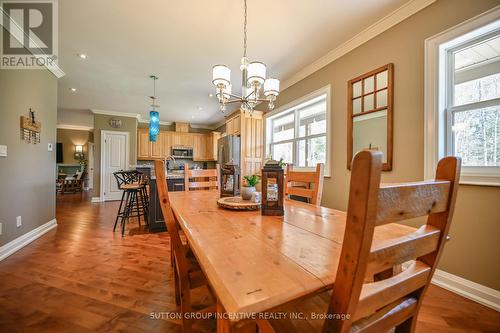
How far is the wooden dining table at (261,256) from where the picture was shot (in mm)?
437

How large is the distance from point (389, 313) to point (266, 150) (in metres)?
3.80

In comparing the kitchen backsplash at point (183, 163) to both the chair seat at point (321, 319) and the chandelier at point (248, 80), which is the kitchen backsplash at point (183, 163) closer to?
the chandelier at point (248, 80)

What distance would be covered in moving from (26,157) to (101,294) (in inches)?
88.0

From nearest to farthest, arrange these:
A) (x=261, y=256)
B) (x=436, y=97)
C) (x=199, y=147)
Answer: (x=261, y=256) → (x=436, y=97) → (x=199, y=147)

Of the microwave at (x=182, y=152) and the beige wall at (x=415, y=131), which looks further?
the microwave at (x=182, y=152)

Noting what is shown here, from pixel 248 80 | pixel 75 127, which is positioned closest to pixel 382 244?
pixel 248 80

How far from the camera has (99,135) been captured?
559cm

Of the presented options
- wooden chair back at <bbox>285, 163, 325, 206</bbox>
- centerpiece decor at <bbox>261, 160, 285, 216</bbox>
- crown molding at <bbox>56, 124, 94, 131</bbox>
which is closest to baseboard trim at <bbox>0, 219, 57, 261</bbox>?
centerpiece decor at <bbox>261, 160, 285, 216</bbox>

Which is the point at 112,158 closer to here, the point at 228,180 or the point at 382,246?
the point at 228,180

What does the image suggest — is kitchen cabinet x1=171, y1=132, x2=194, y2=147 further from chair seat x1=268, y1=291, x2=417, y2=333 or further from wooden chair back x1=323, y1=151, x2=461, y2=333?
wooden chair back x1=323, y1=151, x2=461, y2=333

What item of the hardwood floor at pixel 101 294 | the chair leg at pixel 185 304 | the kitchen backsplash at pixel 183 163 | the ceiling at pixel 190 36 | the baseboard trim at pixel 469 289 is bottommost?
the hardwood floor at pixel 101 294

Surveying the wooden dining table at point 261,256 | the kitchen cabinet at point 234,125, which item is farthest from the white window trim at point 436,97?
the kitchen cabinet at point 234,125

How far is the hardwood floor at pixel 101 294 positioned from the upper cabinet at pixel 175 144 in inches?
161

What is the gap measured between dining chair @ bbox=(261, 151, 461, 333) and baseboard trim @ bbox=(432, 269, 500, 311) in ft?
4.89
